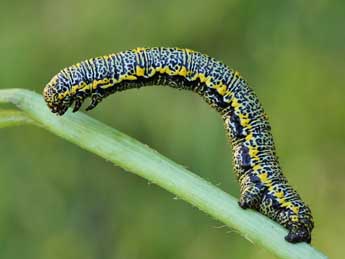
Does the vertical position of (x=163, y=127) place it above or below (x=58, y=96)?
above

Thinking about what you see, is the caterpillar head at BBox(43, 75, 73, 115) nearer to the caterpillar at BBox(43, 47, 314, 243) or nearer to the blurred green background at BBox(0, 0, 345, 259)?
the caterpillar at BBox(43, 47, 314, 243)

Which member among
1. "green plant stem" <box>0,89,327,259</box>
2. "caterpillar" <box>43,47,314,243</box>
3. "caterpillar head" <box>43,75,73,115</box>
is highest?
"caterpillar" <box>43,47,314,243</box>

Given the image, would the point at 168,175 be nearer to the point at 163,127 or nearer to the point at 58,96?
the point at 58,96

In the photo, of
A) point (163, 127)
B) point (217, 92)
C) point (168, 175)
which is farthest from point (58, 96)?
point (163, 127)

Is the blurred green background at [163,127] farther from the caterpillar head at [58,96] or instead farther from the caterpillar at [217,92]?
the caterpillar head at [58,96]

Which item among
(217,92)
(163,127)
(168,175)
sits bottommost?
(168,175)

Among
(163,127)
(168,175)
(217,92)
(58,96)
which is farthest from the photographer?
(163,127)

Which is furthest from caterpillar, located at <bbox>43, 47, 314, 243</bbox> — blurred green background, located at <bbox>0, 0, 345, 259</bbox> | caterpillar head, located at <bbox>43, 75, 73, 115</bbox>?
blurred green background, located at <bbox>0, 0, 345, 259</bbox>

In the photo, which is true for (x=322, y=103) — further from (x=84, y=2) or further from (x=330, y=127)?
(x=84, y=2)
